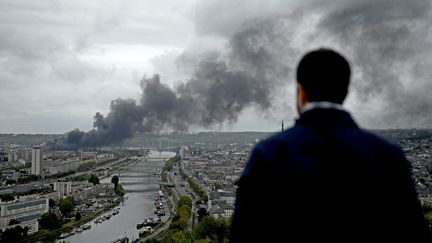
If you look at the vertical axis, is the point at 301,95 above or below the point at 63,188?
above

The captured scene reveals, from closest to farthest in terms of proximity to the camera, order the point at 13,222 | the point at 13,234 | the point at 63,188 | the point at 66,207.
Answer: the point at 13,234 < the point at 13,222 < the point at 66,207 < the point at 63,188

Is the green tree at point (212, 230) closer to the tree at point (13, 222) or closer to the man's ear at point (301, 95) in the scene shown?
the tree at point (13, 222)

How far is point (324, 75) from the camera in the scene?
1.39 ft

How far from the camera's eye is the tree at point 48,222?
1049 centimetres

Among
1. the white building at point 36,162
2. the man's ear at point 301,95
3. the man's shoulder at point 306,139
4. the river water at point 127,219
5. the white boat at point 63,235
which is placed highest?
the man's ear at point 301,95

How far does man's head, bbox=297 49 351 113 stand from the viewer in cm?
42

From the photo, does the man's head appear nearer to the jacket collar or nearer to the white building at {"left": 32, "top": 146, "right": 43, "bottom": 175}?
the jacket collar

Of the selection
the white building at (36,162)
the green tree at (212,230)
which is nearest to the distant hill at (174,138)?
the white building at (36,162)

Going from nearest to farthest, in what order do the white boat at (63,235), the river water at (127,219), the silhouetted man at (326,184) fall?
the silhouetted man at (326,184)
the river water at (127,219)
the white boat at (63,235)

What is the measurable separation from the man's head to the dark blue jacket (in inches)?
0.8

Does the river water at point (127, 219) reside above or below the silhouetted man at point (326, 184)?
below

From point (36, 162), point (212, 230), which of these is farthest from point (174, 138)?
point (212, 230)

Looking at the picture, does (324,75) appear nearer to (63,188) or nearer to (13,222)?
(13,222)

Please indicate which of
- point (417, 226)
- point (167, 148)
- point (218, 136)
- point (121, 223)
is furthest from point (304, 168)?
point (218, 136)
